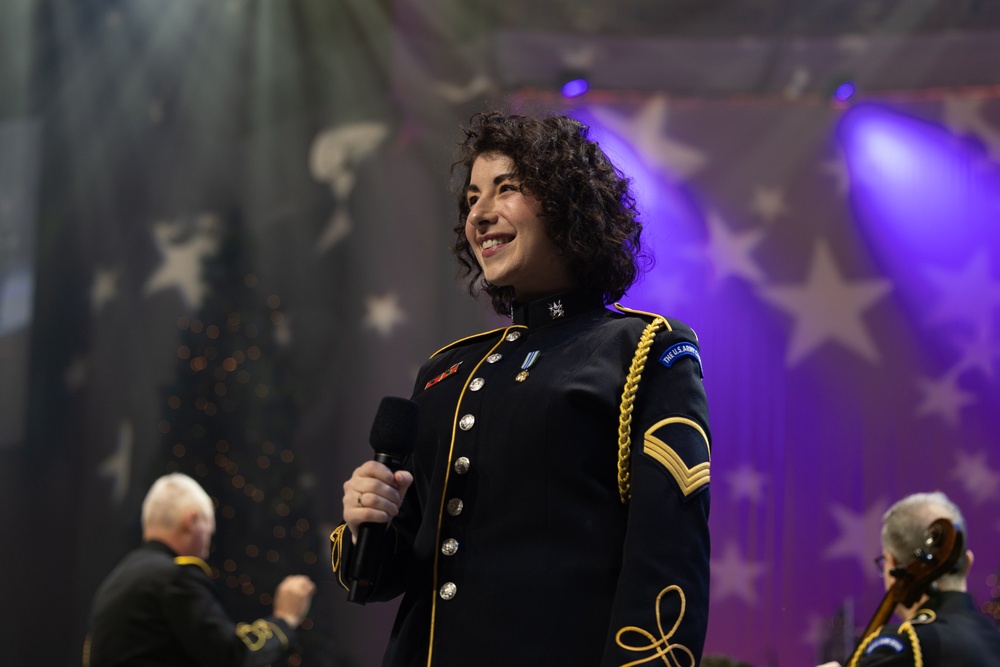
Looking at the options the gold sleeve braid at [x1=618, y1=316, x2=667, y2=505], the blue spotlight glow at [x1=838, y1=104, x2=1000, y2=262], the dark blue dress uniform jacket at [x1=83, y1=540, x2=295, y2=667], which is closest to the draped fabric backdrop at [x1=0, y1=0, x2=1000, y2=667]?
the blue spotlight glow at [x1=838, y1=104, x2=1000, y2=262]

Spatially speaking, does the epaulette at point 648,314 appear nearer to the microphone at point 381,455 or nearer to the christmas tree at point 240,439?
the microphone at point 381,455

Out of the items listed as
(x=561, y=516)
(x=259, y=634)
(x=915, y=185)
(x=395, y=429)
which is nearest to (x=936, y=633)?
(x=561, y=516)

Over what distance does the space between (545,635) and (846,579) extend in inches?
255

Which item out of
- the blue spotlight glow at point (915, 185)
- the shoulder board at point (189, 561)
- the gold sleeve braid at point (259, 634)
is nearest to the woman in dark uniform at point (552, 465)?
the shoulder board at point (189, 561)

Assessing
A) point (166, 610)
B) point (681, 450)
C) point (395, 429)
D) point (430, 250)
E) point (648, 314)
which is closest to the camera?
point (681, 450)

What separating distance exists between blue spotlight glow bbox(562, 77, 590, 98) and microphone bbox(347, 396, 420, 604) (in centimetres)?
664

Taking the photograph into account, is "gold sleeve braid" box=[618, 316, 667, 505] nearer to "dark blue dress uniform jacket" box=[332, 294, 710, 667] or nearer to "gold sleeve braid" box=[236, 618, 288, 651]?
"dark blue dress uniform jacket" box=[332, 294, 710, 667]

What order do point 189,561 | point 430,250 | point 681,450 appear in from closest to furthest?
point 681,450 < point 189,561 < point 430,250

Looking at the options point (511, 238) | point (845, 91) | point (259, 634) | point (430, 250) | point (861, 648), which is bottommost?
point (259, 634)

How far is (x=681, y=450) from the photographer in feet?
4.55

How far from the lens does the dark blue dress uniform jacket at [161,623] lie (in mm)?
3977

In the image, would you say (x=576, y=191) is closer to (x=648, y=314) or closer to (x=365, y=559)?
(x=648, y=314)

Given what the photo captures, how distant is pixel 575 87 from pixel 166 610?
5.17 meters

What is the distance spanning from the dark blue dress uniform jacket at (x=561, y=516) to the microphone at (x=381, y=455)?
5cm
